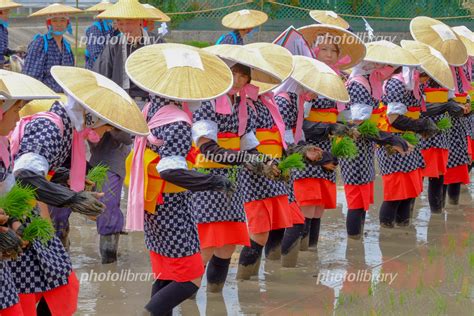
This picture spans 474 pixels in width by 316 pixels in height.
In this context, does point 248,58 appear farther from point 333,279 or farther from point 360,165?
point 360,165

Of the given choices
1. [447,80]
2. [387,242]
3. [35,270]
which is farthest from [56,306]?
[447,80]

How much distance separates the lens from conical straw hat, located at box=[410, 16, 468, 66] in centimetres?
1018

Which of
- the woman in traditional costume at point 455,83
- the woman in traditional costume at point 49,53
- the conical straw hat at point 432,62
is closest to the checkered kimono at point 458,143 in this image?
the woman in traditional costume at point 455,83

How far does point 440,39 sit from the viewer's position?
10.3 m

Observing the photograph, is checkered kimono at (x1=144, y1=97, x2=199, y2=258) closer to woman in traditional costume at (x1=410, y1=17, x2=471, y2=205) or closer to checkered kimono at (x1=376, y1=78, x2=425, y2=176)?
checkered kimono at (x1=376, y1=78, x2=425, y2=176)

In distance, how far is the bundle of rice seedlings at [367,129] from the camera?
849cm

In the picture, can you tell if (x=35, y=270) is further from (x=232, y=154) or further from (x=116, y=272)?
(x=116, y=272)

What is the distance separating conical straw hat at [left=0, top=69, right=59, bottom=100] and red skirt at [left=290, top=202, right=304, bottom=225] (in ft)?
10.7

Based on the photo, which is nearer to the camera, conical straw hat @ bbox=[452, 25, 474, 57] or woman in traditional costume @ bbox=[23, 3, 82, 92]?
woman in traditional costume @ bbox=[23, 3, 82, 92]

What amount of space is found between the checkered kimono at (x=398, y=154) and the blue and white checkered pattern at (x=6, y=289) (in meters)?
5.21

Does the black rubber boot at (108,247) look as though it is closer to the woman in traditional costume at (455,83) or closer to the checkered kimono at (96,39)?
the checkered kimono at (96,39)

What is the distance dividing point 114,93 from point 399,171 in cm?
484

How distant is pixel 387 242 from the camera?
30.5 ft

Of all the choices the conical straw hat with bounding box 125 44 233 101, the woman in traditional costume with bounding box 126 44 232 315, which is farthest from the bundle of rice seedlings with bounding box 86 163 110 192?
the conical straw hat with bounding box 125 44 233 101
